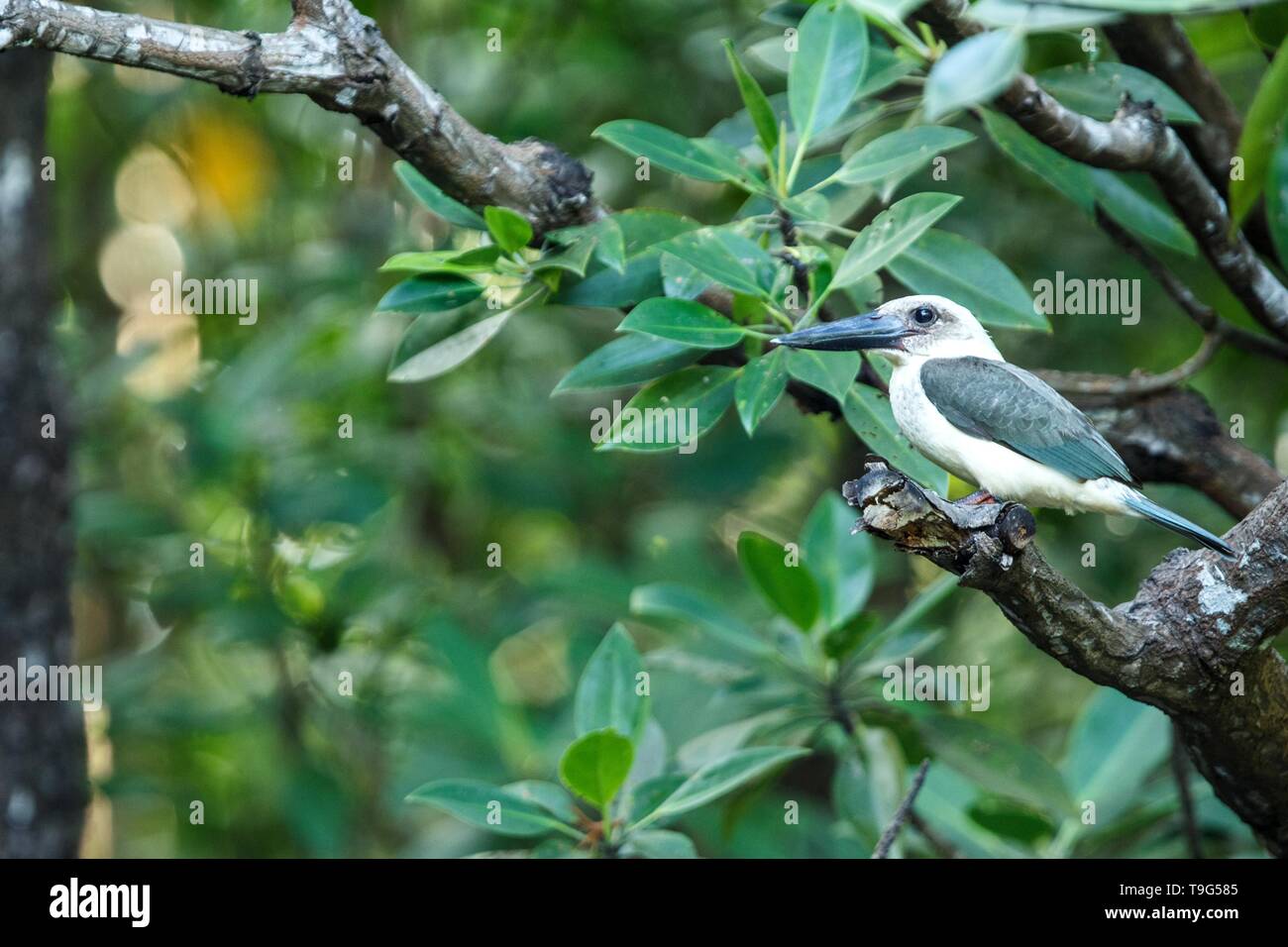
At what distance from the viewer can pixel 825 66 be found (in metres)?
2.37

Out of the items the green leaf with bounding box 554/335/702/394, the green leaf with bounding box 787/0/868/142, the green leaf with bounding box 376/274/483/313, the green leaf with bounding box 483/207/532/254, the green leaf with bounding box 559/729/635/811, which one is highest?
the green leaf with bounding box 787/0/868/142

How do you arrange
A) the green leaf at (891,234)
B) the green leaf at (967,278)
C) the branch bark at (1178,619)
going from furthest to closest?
the green leaf at (967,278) < the green leaf at (891,234) < the branch bark at (1178,619)

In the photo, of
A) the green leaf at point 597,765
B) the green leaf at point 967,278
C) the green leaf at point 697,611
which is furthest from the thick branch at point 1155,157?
the green leaf at point 597,765

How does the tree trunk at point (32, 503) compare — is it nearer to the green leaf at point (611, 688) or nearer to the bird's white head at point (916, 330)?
the green leaf at point (611, 688)

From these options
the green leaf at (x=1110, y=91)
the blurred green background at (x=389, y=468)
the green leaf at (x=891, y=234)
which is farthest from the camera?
the blurred green background at (x=389, y=468)

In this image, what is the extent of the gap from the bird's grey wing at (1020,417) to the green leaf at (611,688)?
86 centimetres

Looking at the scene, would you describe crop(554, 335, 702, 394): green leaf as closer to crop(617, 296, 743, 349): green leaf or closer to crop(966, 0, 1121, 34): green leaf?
crop(617, 296, 743, 349): green leaf

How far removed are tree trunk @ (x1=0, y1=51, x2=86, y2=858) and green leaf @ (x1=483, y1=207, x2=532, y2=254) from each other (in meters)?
1.70

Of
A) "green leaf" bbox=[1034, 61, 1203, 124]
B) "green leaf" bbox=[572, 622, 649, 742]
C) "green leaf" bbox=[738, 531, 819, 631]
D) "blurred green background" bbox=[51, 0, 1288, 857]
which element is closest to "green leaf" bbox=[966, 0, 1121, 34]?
"green leaf" bbox=[1034, 61, 1203, 124]

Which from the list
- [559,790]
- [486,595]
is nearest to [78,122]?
[486,595]

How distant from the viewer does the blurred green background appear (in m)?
4.18

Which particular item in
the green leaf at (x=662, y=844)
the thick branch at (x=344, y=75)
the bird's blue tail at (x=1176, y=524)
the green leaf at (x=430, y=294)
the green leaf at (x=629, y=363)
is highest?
the thick branch at (x=344, y=75)

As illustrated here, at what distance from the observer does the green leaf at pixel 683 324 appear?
2102mm

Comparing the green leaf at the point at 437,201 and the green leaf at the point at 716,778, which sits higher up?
the green leaf at the point at 437,201
